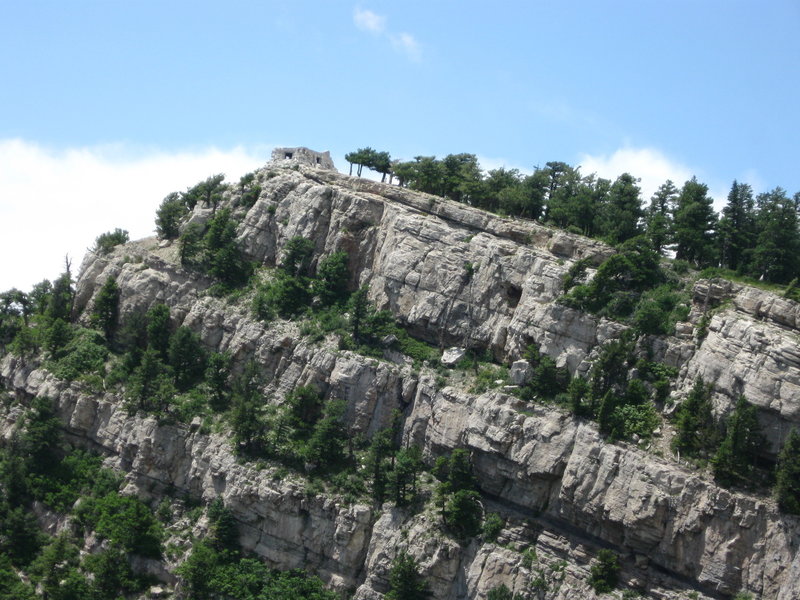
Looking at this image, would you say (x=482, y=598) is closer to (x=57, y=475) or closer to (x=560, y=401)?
(x=560, y=401)

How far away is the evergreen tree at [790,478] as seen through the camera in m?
51.3

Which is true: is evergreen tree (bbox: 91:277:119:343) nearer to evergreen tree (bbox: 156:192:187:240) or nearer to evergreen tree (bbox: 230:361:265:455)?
evergreen tree (bbox: 156:192:187:240)

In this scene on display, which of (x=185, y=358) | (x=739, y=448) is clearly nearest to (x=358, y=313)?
(x=185, y=358)

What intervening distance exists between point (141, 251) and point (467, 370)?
31.6 meters

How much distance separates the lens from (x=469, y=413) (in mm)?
62500

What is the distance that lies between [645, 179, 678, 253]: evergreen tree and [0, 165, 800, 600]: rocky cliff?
5335 mm

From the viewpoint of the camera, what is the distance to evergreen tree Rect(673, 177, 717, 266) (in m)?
68.6

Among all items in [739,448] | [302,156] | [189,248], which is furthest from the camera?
[302,156]

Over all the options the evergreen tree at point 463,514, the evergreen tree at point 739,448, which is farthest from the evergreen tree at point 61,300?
Result: the evergreen tree at point 739,448

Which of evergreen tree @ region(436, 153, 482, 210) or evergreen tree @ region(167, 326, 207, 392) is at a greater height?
evergreen tree @ region(436, 153, 482, 210)

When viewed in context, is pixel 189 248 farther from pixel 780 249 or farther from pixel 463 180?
pixel 780 249

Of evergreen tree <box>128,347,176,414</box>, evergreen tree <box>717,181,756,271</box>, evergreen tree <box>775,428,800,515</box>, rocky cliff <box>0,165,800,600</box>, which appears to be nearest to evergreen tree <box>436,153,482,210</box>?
rocky cliff <box>0,165,800,600</box>

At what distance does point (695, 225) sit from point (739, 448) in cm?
2202

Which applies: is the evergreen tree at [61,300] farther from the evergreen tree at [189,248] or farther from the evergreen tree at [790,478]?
the evergreen tree at [790,478]
